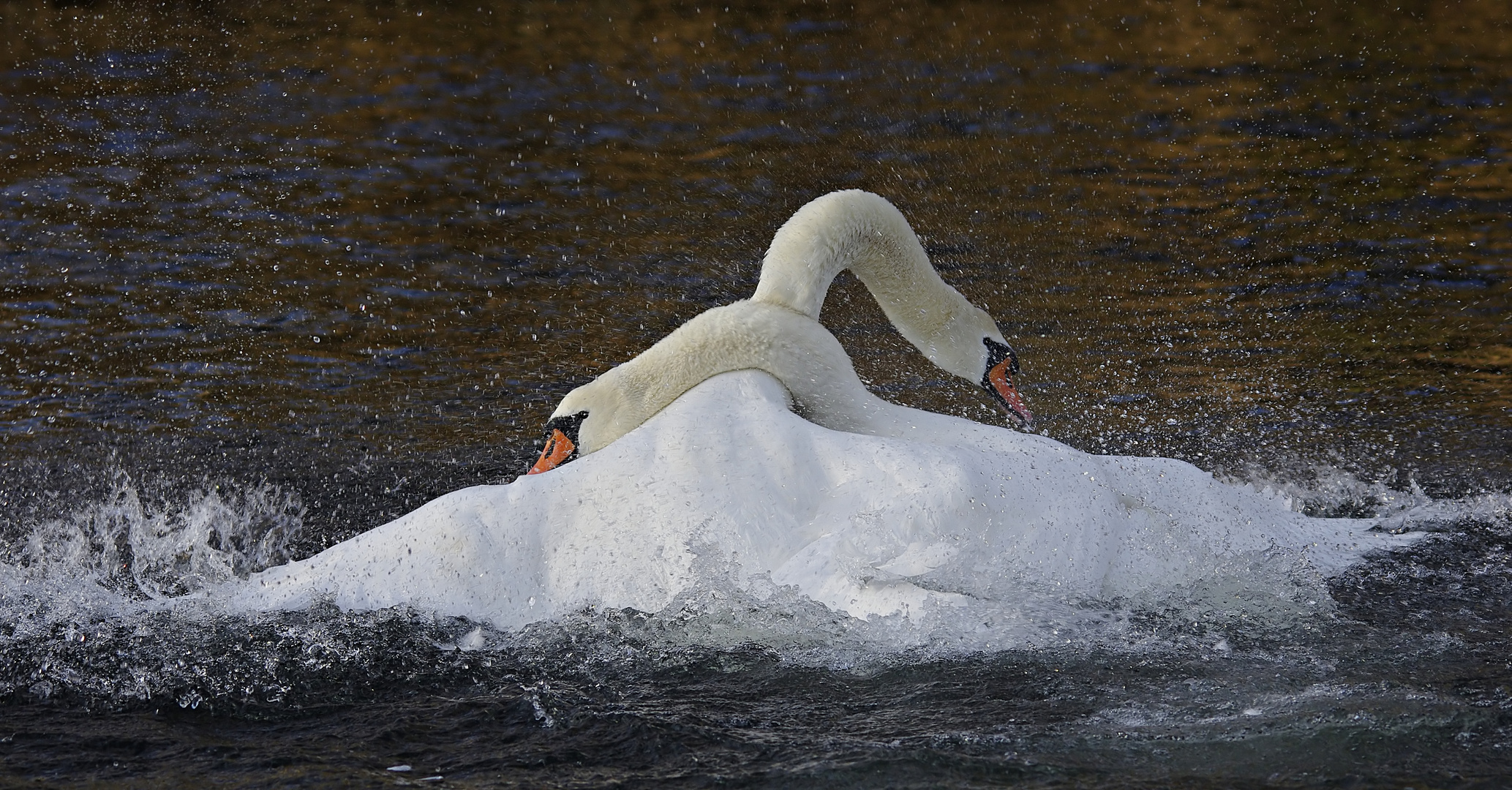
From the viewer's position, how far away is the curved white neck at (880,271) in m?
5.96

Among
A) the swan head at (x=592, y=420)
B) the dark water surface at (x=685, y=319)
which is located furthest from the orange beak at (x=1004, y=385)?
the swan head at (x=592, y=420)

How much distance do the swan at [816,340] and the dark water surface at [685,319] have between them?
0.90 m

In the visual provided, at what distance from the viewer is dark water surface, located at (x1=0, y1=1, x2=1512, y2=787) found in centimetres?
393

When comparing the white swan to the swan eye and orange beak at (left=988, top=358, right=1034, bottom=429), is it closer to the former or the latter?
the swan eye

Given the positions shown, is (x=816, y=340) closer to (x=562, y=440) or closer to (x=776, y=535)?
(x=562, y=440)

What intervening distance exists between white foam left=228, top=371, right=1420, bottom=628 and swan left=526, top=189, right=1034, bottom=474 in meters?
0.62

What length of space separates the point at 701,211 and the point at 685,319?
247 centimetres

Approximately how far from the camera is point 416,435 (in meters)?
7.34

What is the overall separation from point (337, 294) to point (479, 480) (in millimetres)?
3760

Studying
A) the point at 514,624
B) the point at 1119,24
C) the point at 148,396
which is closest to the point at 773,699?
the point at 514,624

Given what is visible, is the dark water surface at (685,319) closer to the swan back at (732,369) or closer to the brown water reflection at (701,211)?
the brown water reflection at (701,211)

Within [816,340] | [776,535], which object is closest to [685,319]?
[816,340]

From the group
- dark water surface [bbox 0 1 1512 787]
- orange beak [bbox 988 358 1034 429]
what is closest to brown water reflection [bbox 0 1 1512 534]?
dark water surface [bbox 0 1 1512 787]

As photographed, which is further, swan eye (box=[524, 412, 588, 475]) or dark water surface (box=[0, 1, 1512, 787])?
swan eye (box=[524, 412, 588, 475])
